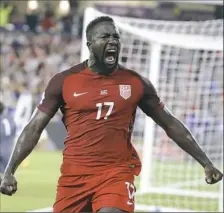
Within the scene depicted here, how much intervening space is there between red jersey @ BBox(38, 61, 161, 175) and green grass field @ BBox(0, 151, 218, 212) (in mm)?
5454

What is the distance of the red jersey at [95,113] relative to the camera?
6.06m

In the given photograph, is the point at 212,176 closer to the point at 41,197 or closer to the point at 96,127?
the point at 96,127

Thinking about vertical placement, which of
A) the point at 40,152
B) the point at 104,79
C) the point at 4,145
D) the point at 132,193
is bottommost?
the point at 40,152

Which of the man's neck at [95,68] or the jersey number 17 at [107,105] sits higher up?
the man's neck at [95,68]

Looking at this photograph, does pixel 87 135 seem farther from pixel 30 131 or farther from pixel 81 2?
pixel 81 2

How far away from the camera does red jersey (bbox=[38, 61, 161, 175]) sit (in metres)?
6.06

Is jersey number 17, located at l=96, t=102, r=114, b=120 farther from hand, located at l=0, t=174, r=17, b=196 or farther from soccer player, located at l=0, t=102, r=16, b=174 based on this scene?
soccer player, located at l=0, t=102, r=16, b=174

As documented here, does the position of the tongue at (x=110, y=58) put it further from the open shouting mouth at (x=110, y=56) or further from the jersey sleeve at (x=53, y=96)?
Answer: the jersey sleeve at (x=53, y=96)

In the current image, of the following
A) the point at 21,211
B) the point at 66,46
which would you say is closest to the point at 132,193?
the point at 21,211

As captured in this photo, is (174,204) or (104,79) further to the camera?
(174,204)

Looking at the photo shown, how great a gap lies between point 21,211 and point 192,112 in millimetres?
5402

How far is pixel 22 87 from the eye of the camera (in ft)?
85.0

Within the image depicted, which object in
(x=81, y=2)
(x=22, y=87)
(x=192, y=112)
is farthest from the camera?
(x=81, y=2)

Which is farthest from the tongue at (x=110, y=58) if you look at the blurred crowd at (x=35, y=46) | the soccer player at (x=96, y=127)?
the blurred crowd at (x=35, y=46)
